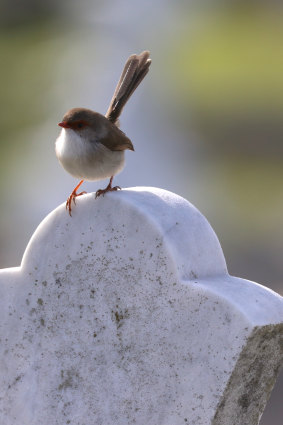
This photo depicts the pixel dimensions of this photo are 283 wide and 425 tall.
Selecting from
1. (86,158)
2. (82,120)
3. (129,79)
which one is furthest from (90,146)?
(129,79)

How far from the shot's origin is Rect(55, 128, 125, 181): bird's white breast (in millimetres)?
3172

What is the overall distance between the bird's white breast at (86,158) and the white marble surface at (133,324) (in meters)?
0.22

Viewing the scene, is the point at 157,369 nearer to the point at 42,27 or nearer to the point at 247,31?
the point at 42,27

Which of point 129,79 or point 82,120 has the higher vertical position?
point 129,79

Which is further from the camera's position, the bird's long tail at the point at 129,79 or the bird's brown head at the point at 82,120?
the bird's long tail at the point at 129,79

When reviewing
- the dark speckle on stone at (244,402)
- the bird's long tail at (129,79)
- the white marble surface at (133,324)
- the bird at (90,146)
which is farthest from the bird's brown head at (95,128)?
the dark speckle on stone at (244,402)

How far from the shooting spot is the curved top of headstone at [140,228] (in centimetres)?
275

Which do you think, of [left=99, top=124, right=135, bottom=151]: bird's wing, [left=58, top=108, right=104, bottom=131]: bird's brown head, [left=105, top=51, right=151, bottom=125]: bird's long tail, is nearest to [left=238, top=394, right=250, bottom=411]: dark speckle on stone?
[left=99, top=124, right=135, bottom=151]: bird's wing

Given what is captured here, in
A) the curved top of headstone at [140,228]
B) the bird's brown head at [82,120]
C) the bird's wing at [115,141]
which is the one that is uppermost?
the bird's brown head at [82,120]

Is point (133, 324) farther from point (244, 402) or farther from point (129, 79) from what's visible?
point (129, 79)

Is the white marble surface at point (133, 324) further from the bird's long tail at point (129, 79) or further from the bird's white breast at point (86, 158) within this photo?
the bird's long tail at point (129, 79)

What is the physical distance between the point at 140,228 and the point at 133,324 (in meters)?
0.38

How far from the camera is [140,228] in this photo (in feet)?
9.16

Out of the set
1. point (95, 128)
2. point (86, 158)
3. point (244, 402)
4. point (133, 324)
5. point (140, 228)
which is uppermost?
point (95, 128)
